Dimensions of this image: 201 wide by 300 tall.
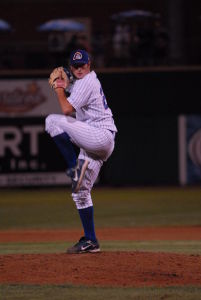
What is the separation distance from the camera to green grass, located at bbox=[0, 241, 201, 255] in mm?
8430

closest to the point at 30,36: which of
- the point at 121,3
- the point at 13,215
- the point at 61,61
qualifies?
the point at 121,3

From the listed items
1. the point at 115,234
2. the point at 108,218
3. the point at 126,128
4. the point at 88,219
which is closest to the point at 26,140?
the point at 126,128

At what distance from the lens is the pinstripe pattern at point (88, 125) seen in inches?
261

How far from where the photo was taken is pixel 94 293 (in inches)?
222

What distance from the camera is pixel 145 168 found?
677 inches

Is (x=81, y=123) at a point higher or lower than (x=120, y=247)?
higher

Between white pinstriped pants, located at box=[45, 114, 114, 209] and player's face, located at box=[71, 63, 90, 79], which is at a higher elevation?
player's face, located at box=[71, 63, 90, 79]

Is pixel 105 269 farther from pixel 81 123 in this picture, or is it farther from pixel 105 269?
pixel 81 123

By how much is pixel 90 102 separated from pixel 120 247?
2580 millimetres

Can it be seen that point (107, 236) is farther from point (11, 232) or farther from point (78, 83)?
point (78, 83)

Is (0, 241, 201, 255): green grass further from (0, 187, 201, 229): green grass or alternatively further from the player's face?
(0, 187, 201, 229): green grass

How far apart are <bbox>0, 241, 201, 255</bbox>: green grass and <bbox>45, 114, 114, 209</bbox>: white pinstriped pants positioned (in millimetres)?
1657

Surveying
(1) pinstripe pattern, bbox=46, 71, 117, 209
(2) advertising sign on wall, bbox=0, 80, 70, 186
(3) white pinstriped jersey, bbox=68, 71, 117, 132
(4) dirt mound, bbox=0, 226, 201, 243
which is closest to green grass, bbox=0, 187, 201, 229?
(2) advertising sign on wall, bbox=0, 80, 70, 186

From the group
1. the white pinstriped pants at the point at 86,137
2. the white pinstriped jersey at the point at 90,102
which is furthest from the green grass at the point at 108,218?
the white pinstriped jersey at the point at 90,102
